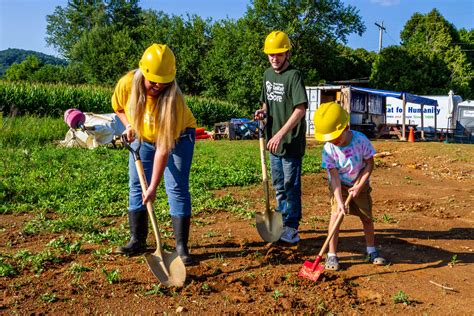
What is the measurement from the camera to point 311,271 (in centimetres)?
388

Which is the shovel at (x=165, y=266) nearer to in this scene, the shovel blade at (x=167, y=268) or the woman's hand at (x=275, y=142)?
the shovel blade at (x=167, y=268)

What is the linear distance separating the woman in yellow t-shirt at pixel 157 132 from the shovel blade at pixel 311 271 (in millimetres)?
946

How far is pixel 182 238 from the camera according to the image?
4.11m

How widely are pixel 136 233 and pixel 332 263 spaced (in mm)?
1722

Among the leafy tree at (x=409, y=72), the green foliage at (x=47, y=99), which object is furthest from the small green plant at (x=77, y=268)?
the leafy tree at (x=409, y=72)

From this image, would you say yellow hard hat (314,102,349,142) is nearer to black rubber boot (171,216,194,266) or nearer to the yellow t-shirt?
the yellow t-shirt

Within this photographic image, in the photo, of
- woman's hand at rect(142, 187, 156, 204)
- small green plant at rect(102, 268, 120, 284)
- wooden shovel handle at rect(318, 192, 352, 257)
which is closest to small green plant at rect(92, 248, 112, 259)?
small green plant at rect(102, 268, 120, 284)

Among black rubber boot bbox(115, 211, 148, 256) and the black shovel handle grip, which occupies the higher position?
the black shovel handle grip

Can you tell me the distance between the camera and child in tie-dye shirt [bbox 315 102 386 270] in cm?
388

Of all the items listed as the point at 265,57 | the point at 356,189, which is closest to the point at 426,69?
the point at 265,57

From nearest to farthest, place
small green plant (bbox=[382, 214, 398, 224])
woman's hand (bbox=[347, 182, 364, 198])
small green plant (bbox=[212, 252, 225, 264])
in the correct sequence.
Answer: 1. woman's hand (bbox=[347, 182, 364, 198])
2. small green plant (bbox=[212, 252, 225, 264])
3. small green plant (bbox=[382, 214, 398, 224])

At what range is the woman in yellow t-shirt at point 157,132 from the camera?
3658mm

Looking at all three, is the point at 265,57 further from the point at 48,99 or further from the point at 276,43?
the point at 276,43

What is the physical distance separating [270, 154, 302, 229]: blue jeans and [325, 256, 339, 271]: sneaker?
25.8 inches
